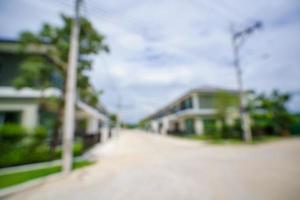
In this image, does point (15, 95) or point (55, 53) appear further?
point (15, 95)

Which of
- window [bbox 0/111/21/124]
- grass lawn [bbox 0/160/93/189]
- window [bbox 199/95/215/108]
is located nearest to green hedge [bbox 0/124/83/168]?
grass lawn [bbox 0/160/93/189]

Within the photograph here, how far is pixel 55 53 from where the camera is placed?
307 inches

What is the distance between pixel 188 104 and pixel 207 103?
338cm

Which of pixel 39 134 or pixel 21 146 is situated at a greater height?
pixel 39 134

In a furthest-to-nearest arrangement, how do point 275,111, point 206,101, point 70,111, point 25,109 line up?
point 206,101 → point 275,111 → point 25,109 → point 70,111

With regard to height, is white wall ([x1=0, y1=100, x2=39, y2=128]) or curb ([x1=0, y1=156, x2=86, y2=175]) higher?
white wall ([x1=0, y1=100, x2=39, y2=128])

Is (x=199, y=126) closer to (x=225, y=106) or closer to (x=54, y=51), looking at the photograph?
(x=225, y=106)

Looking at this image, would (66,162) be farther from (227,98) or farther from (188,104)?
(188,104)

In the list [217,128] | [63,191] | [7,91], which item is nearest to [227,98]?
[217,128]

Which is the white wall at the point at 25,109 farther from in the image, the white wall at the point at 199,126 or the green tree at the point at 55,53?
the white wall at the point at 199,126

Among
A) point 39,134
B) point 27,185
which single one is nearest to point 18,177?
point 27,185

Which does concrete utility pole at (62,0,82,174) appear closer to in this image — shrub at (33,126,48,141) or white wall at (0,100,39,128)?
shrub at (33,126,48,141)

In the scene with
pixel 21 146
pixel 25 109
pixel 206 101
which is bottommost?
pixel 21 146

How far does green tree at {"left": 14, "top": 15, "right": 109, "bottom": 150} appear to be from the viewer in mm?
7395
